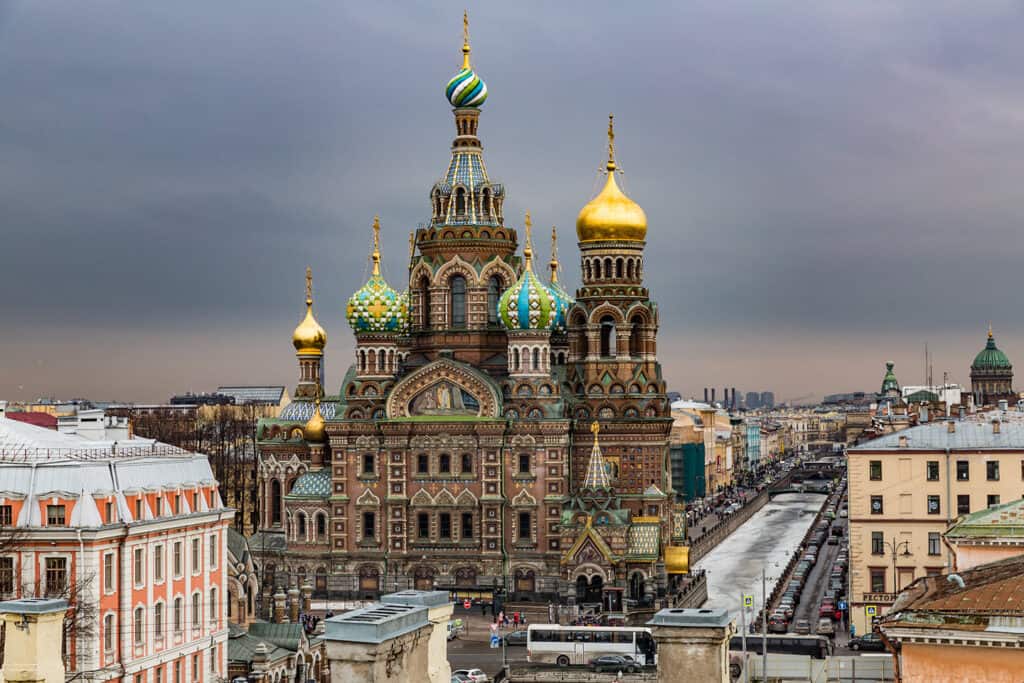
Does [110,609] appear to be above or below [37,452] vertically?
below

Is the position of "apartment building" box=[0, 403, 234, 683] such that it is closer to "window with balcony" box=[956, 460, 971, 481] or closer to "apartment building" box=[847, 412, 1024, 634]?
"apartment building" box=[847, 412, 1024, 634]

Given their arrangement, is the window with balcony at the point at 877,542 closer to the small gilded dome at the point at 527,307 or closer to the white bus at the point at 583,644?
the white bus at the point at 583,644

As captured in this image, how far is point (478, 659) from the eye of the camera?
2101 inches

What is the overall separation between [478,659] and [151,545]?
16.4 meters

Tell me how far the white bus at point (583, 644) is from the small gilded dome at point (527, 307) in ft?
51.1

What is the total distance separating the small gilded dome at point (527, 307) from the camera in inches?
2544

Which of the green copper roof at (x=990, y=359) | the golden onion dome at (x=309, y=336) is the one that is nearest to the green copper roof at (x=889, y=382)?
the green copper roof at (x=990, y=359)

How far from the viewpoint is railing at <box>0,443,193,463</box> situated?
4053cm

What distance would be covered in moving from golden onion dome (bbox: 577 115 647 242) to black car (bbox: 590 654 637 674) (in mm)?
21987

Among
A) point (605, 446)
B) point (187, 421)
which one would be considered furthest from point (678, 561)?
point (187, 421)

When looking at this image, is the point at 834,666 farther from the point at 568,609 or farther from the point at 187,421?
the point at 187,421

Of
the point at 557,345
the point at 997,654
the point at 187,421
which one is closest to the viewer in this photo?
the point at 997,654

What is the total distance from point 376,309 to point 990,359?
12694cm

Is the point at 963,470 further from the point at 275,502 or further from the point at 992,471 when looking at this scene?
the point at 275,502
